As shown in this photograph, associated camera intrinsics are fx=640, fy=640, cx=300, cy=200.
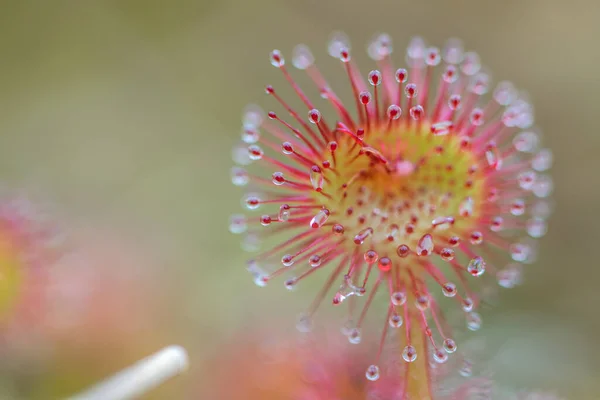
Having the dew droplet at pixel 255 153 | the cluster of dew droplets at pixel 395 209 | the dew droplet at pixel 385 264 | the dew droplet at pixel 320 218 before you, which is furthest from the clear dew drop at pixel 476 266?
the dew droplet at pixel 255 153

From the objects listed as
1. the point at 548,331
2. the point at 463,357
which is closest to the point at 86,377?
the point at 463,357

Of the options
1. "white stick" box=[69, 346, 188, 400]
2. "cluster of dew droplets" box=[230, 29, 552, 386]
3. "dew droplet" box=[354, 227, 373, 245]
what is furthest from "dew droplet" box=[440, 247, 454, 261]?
"white stick" box=[69, 346, 188, 400]

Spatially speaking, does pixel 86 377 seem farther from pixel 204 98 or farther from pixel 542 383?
pixel 204 98

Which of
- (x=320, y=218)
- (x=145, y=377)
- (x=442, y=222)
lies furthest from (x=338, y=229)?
(x=145, y=377)

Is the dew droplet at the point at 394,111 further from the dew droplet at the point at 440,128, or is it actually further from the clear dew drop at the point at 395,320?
the clear dew drop at the point at 395,320

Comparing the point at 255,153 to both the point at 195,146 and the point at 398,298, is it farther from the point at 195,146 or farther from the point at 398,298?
the point at 195,146

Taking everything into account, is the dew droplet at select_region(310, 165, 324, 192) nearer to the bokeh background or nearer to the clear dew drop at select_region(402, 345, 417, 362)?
the clear dew drop at select_region(402, 345, 417, 362)
